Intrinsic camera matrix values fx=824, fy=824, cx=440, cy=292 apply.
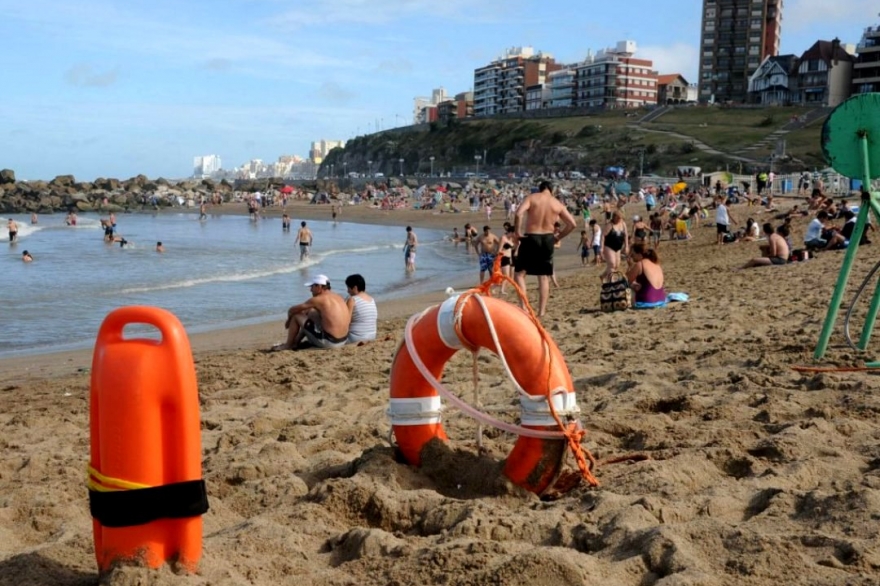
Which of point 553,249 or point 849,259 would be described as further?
point 553,249

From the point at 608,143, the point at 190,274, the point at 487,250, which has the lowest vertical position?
the point at 190,274

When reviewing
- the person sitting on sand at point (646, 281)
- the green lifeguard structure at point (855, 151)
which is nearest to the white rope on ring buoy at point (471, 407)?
the green lifeguard structure at point (855, 151)

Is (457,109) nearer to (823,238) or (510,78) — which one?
(510,78)

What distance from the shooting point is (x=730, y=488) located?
10.6 ft

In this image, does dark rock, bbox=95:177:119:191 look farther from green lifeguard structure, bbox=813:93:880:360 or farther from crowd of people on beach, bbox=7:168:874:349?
green lifeguard structure, bbox=813:93:880:360

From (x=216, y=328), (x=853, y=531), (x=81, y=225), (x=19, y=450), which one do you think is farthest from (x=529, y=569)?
(x=81, y=225)

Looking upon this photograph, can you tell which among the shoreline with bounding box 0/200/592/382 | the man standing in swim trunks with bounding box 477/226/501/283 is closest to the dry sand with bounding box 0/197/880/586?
the shoreline with bounding box 0/200/592/382

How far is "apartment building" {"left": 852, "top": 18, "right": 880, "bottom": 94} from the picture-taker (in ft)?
267

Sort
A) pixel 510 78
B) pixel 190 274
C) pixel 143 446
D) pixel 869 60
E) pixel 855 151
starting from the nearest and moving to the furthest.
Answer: pixel 143 446, pixel 855 151, pixel 190 274, pixel 869 60, pixel 510 78

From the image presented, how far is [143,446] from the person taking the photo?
8.23ft

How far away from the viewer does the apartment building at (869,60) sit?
81375 millimetres

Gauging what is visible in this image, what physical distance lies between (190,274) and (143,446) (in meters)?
19.8

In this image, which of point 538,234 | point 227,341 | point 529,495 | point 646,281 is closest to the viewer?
point 529,495

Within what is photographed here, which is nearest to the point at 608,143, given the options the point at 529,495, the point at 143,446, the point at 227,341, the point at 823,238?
the point at 823,238
